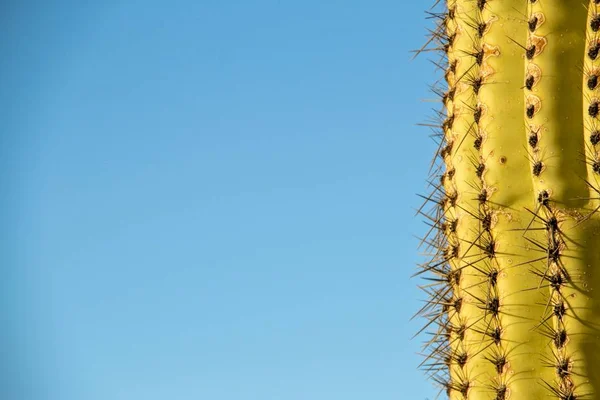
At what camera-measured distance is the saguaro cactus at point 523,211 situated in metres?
3.83

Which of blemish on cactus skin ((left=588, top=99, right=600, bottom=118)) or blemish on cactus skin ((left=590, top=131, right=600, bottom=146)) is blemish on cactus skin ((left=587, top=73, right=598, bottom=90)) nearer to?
blemish on cactus skin ((left=588, top=99, right=600, bottom=118))

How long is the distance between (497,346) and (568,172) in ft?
2.84

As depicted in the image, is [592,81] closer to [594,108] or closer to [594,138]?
[594,108]

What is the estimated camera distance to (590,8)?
3988 mm

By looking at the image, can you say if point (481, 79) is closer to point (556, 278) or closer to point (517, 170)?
point (517, 170)

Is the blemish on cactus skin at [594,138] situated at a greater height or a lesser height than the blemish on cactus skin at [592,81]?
lesser

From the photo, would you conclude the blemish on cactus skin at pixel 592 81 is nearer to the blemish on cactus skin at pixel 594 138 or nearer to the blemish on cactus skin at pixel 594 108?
the blemish on cactus skin at pixel 594 108

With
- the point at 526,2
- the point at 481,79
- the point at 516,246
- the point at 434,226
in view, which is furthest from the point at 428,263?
the point at 526,2

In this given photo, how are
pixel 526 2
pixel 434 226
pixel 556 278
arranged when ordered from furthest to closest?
pixel 434 226 < pixel 526 2 < pixel 556 278

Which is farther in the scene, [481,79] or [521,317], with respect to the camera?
[481,79]

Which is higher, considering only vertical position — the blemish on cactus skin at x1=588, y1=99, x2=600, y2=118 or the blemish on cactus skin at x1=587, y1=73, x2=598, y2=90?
the blemish on cactus skin at x1=587, y1=73, x2=598, y2=90

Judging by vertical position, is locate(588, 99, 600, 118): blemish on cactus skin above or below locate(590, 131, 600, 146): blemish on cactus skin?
above

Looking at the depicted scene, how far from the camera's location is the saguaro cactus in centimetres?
383

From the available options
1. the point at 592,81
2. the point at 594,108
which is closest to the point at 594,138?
the point at 594,108
